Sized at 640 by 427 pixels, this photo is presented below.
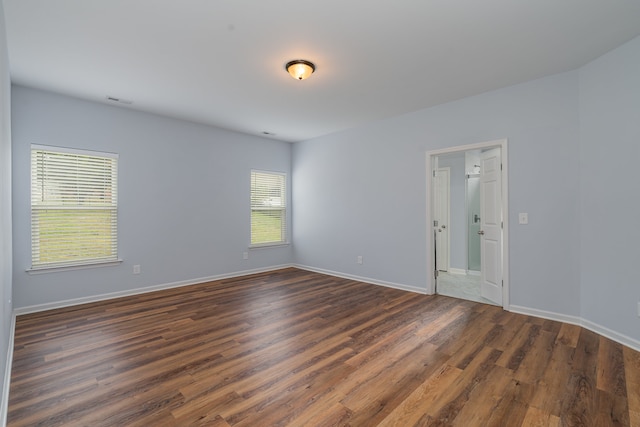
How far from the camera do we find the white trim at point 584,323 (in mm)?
2686

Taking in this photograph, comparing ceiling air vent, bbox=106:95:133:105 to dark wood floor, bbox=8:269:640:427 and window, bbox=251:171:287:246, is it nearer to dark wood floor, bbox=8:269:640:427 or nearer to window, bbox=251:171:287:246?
window, bbox=251:171:287:246

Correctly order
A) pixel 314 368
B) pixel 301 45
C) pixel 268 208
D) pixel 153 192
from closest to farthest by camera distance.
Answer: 1. pixel 314 368
2. pixel 301 45
3. pixel 153 192
4. pixel 268 208

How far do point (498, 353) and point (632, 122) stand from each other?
238 centimetres

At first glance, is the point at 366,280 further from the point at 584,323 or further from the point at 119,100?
the point at 119,100

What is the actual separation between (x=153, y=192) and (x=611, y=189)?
18.4ft

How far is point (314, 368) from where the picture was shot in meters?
2.37

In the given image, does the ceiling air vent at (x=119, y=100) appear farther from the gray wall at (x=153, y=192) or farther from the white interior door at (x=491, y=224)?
the white interior door at (x=491, y=224)

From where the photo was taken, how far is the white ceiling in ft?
7.36

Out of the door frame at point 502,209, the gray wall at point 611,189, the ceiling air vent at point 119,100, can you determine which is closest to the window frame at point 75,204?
the ceiling air vent at point 119,100

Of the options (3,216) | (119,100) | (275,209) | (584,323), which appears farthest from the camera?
(275,209)

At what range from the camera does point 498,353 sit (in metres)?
2.60

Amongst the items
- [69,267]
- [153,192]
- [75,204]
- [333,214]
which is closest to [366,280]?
[333,214]

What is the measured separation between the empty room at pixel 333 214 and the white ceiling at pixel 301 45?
0.08ft

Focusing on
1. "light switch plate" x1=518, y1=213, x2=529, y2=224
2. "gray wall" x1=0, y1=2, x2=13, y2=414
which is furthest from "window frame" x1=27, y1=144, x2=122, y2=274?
"light switch plate" x1=518, y1=213, x2=529, y2=224
